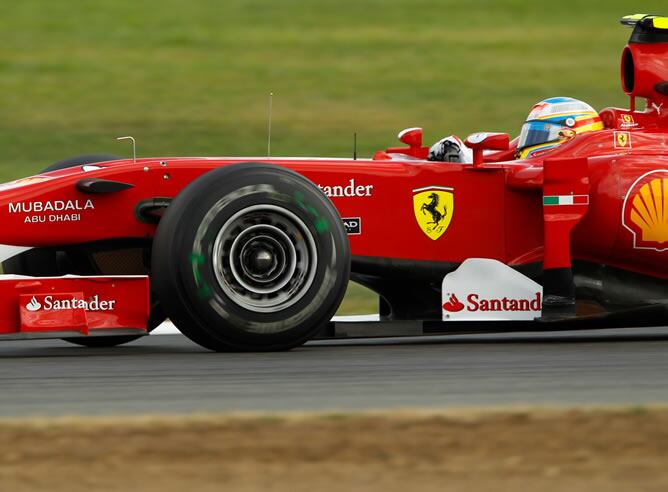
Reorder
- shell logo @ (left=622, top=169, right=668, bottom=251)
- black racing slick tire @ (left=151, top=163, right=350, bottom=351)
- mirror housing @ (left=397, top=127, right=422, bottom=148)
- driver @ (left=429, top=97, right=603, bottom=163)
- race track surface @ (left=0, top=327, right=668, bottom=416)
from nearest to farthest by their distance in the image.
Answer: race track surface @ (left=0, top=327, right=668, bottom=416) < black racing slick tire @ (left=151, top=163, right=350, bottom=351) < shell logo @ (left=622, top=169, right=668, bottom=251) < driver @ (left=429, top=97, right=603, bottom=163) < mirror housing @ (left=397, top=127, right=422, bottom=148)

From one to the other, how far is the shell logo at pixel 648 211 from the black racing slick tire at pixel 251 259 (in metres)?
1.80

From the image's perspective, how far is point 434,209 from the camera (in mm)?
7680

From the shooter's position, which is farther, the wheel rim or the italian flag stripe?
the italian flag stripe

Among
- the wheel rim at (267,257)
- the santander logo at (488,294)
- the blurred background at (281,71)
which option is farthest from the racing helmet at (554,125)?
the blurred background at (281,71)

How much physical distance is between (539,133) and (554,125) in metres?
0.10

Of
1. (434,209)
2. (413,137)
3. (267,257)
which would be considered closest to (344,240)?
(267,257)

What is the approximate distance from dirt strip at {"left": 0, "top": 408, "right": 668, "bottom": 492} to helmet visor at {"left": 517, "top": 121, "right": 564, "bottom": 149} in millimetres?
3679

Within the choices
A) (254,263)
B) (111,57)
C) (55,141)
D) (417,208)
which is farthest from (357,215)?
(111,57)

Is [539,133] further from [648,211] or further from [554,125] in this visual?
[648,211]

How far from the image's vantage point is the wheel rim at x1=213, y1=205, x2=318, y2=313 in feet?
22.8

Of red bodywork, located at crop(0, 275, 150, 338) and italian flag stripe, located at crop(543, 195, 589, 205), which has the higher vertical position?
italian flag stripe, located at crop(543, 195, 589, 205)

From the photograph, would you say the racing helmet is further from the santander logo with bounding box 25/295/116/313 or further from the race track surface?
the santander logo with bounding box 25/295/116/313

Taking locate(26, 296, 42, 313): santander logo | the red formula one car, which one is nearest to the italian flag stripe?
the red formula one car

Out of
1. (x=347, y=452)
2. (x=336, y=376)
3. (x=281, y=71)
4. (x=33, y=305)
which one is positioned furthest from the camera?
(x=281, y=71)
